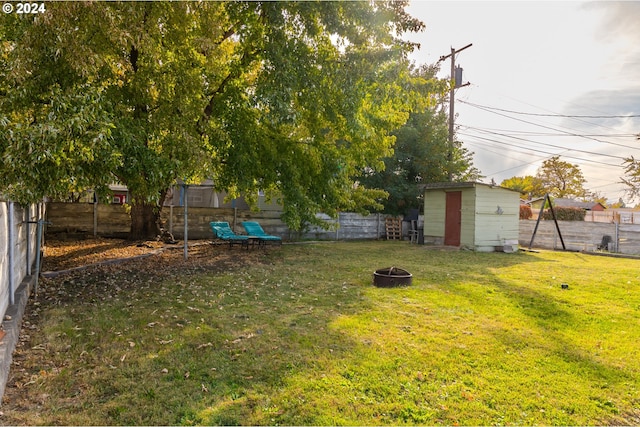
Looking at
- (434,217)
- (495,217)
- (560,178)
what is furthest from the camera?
(560,178)

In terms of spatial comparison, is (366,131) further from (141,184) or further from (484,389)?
(484,389)

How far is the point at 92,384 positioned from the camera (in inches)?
120

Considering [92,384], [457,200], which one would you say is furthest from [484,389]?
[457,200]

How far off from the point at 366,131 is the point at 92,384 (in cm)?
676

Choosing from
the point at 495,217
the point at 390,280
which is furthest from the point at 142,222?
the point at 495,217

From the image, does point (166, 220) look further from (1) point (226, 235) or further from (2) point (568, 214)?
(2) point (568, 214)

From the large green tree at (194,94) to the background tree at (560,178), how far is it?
154 ft

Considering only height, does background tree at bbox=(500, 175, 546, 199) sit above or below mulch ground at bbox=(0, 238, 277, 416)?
above

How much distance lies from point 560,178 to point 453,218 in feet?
140

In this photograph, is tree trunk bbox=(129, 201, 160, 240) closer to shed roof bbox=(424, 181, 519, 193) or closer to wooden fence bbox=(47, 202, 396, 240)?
wooden fence bbox=(47, 202, 396, 240)

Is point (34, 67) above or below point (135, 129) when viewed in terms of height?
above

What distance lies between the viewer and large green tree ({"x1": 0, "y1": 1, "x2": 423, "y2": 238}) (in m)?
4.64

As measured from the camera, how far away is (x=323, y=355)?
370 centimetres

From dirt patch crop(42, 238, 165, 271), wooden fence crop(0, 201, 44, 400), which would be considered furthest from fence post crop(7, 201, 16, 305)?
dirt patch crop(42, 238, 165, 271)
